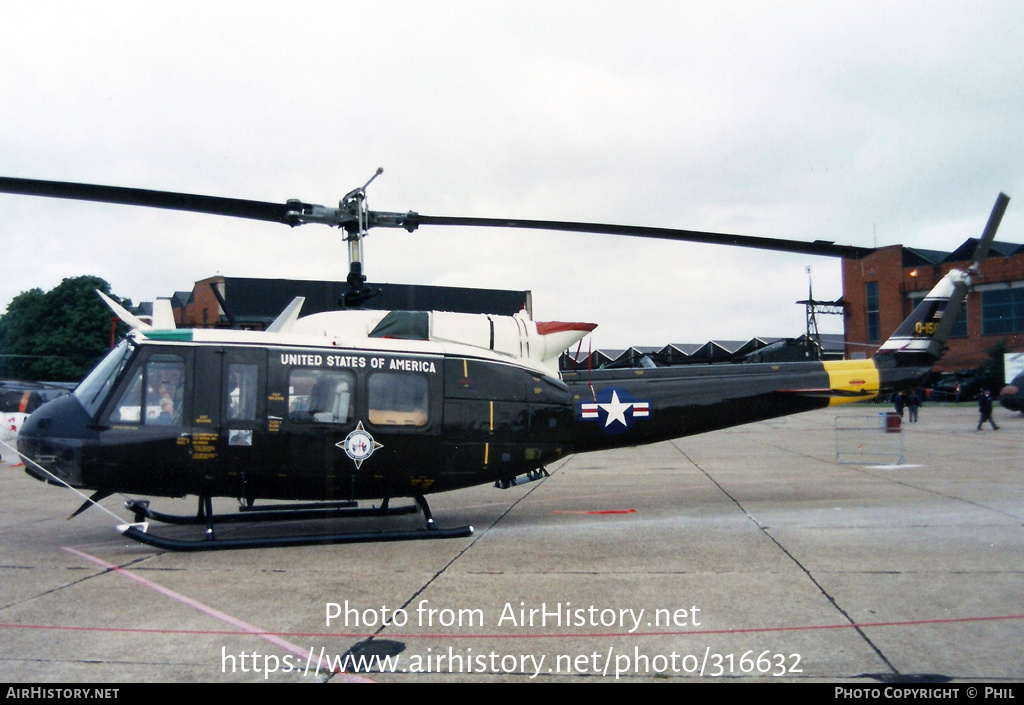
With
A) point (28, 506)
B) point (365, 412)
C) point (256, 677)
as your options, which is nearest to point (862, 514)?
point (365, 412)

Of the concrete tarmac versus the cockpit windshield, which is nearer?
the concrete tarmac

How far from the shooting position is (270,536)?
892 centimetres

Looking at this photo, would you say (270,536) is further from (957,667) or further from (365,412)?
(957,667)

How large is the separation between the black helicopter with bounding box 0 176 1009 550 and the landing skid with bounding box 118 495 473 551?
0.02 m

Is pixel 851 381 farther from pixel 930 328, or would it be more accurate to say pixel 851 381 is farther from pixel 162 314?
pixel 162 314

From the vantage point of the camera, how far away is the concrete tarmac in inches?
176

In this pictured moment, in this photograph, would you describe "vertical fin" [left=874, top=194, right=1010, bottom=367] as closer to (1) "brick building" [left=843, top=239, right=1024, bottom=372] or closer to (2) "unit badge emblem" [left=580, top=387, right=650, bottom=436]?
(2) "unit badge emblem" [left=580, top=387, right=650, bottom=436]

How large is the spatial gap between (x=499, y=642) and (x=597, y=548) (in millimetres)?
3084

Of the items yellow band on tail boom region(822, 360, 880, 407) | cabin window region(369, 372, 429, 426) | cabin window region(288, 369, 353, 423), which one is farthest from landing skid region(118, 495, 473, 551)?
yellow band on tail boom region(822, 360, 880, 407)

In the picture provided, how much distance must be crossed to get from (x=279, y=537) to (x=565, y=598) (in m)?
4.26

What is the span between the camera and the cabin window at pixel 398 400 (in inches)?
329

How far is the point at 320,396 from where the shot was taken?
27.0ft
